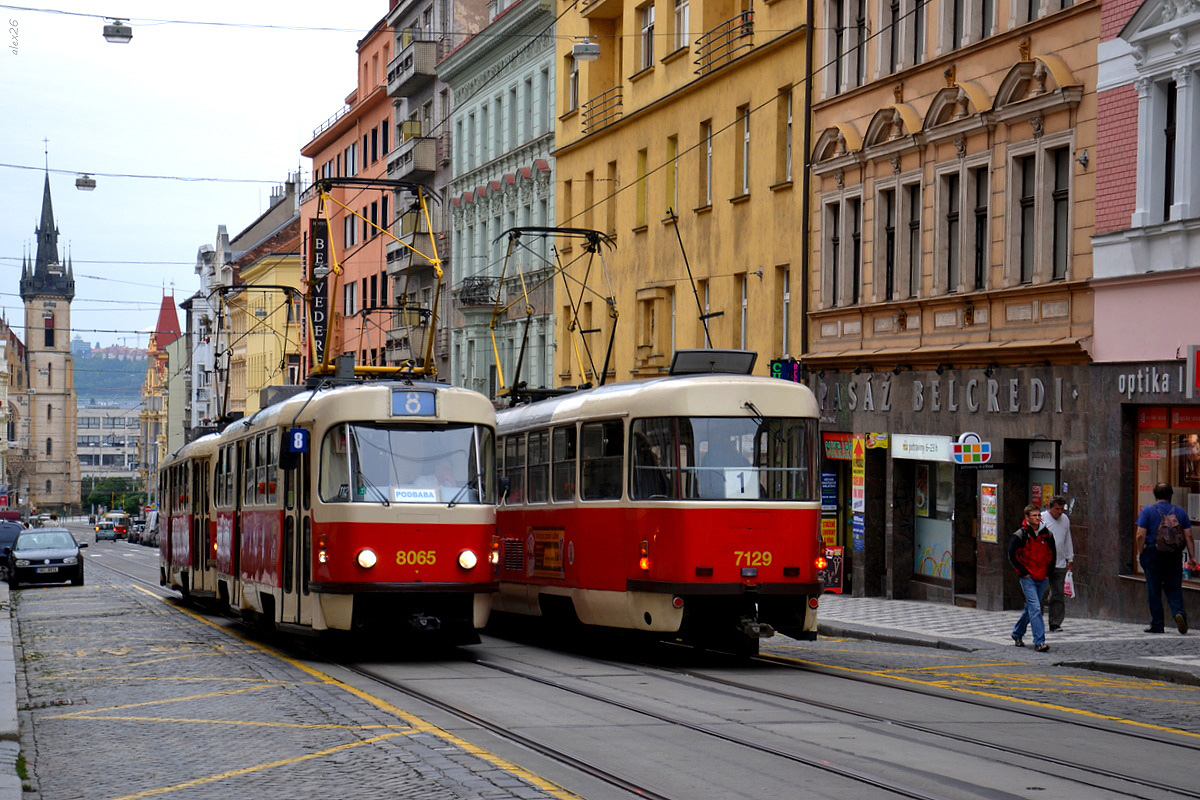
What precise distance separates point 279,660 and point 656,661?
13.2ft

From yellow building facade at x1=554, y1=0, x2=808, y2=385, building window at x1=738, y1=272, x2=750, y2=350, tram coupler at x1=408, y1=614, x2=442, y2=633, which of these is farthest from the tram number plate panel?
building window at x1=738, y1=272, x2=750, y2=350

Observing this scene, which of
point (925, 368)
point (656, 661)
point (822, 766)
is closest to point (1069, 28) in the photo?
point (925, 368)

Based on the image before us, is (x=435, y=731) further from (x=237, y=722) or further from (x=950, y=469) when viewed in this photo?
(x=950, y=469)

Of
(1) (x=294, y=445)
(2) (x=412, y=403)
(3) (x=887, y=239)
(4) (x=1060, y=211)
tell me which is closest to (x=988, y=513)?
(4) (x=1060, y=211)

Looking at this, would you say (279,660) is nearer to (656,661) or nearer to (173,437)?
(656,661)

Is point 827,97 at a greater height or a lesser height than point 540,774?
greater

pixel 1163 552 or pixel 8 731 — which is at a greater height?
pixel 1163 552

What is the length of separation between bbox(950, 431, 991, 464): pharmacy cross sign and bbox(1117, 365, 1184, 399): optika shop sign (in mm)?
2978

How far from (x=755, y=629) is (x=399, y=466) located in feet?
13.2

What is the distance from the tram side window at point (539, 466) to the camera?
21344 mm

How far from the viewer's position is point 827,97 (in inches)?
1287

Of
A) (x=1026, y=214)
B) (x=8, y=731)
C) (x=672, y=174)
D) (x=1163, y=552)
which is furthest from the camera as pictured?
(x=672, y=174)

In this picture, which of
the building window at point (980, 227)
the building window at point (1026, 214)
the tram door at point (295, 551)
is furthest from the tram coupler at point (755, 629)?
the building window at point (980, 227)

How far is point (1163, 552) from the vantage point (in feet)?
69.8
